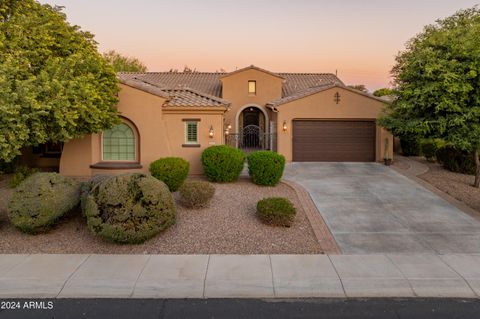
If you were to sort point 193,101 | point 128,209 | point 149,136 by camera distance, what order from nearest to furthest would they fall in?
point 128,209, point 149,136, point 193,101

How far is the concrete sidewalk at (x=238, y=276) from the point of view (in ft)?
19.5

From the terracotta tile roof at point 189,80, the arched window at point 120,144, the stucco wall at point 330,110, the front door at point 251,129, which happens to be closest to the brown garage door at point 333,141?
the stucco wall at point 330,110

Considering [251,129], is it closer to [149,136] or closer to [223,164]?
[149,136]

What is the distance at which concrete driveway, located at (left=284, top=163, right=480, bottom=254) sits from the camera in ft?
27.0

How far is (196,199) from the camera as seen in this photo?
10109 millimetres

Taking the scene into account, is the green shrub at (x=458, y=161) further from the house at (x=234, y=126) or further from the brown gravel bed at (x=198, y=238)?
the brown gravel bed at (x=198, y=238)

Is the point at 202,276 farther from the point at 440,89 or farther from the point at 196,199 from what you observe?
Result: the point at 440,89

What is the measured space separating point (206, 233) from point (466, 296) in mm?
5431

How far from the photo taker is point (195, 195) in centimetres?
1005

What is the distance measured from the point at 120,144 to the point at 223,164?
511 centimetres

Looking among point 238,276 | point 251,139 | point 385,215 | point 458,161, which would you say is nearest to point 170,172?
point 238,276

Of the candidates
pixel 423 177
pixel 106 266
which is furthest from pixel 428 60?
pixel 106 266

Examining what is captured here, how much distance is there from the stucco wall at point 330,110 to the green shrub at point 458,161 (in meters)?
2.48

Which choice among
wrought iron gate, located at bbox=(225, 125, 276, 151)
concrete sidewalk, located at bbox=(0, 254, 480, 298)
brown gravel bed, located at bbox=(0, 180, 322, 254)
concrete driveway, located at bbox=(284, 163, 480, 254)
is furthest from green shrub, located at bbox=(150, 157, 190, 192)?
wrought iron gate, located at bbox=(225, 125, 276, 151)
